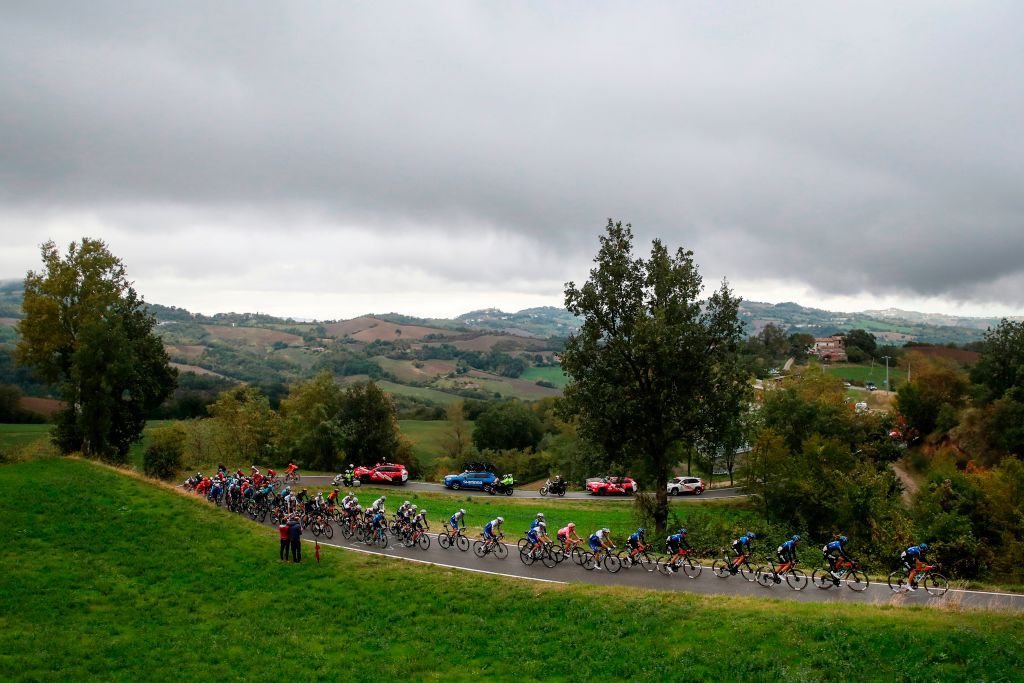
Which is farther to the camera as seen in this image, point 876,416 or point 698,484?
point 698,484

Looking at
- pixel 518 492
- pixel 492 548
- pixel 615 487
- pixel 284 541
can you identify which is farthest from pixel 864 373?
pixel 284 541

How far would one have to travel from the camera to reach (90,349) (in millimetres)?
36094

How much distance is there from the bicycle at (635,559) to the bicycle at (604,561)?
186 millimetres

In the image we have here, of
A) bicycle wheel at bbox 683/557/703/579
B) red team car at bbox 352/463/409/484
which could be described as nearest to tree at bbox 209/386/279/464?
red team car at bbox 352/463/409/484

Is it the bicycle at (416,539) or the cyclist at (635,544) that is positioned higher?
the cyclist at (635,544)

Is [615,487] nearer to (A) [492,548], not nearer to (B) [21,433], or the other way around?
(A) [492,548]

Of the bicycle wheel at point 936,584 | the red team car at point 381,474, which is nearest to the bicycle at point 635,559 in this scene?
the bicycle wheel at point 936,584

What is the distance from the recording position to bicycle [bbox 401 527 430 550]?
2677cm

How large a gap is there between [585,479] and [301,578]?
37.8 m

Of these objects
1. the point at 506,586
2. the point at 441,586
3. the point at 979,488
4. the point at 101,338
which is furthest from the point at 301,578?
the point at 979,488

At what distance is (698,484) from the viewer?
53.1m

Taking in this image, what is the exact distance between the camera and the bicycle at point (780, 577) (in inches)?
821

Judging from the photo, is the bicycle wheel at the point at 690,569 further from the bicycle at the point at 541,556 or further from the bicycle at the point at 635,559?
the bicycle at the point at 541,556

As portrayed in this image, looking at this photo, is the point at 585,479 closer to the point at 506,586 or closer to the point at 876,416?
the point at 876,416
